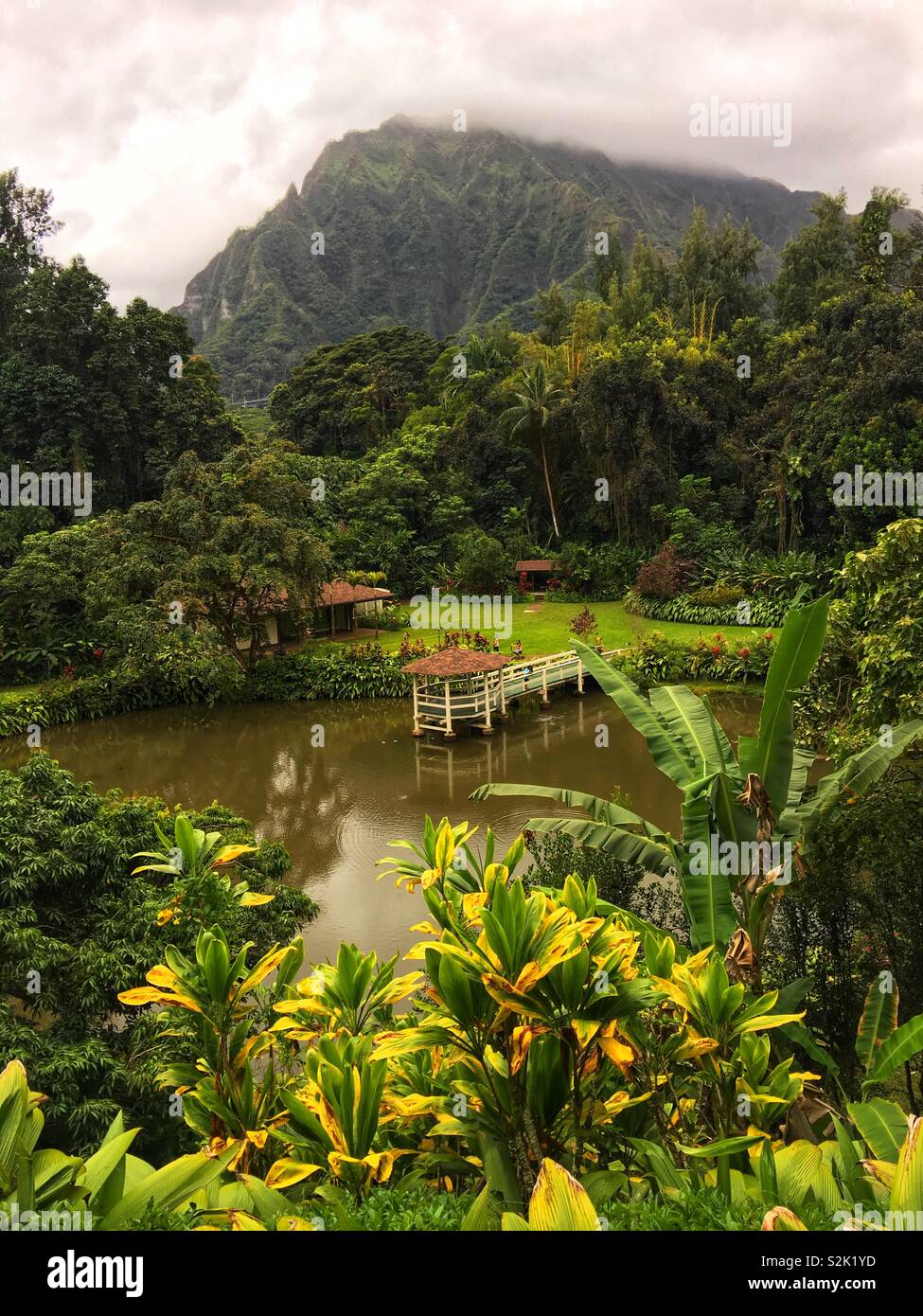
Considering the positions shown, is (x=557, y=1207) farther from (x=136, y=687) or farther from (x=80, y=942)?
(x=136, y=687)

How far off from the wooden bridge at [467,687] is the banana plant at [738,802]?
9.66 m

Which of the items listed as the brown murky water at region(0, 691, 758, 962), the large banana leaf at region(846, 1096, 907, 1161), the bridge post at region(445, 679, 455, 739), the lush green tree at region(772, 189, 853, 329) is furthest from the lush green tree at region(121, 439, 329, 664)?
the lush green tree at region(772, 189, 853, 329)

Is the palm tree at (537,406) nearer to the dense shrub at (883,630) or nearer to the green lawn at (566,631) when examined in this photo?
the green lawn at (566,631)

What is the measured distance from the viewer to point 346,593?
22.9m

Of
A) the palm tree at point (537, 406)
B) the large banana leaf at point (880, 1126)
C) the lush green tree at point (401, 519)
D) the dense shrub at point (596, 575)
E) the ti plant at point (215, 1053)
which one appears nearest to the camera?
the ti plant at point (215, 1053)

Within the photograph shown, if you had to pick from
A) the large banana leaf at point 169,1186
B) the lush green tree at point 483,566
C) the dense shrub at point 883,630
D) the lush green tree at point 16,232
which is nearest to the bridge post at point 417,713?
the dense shrub at point 883,630

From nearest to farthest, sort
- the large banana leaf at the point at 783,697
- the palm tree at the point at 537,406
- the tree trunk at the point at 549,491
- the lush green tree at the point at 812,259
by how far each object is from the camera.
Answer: the large banana leaf at the point at 783,697 < the palm tree at the point at 537,406 < the tree trunk at the point at 549,491 < the lush green tree at the point at 812,259

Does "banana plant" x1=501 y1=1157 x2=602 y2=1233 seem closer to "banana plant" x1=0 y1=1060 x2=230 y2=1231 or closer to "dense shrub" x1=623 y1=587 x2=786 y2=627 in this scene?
"banana plant" x1=0 y1=1060 x2=230 y2=1231

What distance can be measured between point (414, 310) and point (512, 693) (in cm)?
7284

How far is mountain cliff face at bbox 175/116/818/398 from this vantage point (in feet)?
247

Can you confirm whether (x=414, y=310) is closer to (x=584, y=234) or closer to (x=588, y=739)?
(x=584, y=234)

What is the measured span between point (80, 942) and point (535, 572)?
2319 cm

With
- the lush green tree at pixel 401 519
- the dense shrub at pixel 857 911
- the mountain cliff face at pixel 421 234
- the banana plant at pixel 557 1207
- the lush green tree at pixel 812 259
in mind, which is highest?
the mountain cliff face at pixel 421 234

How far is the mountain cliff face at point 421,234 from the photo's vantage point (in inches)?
2960
